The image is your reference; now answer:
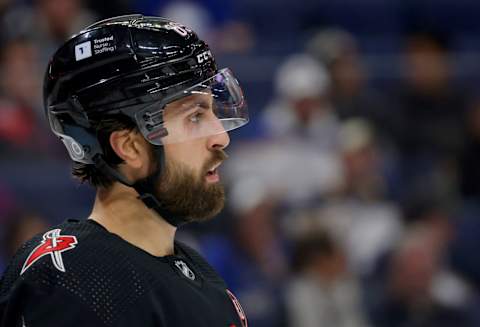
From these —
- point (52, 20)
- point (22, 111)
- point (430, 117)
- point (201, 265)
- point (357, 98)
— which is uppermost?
point (201, 265)

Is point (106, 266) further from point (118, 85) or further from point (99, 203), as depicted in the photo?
point (118, 85)

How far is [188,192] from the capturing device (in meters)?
2.14

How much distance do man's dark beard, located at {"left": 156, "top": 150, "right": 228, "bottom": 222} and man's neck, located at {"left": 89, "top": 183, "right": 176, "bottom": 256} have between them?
0.05 meters

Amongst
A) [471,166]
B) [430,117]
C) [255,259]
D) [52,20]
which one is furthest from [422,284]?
[52,20]

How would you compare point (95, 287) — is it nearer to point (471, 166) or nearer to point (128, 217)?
point (128, 217)

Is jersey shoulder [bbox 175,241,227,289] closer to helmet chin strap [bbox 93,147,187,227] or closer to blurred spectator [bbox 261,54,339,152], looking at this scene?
helmet chin strap [bbox 93,147,187,227]

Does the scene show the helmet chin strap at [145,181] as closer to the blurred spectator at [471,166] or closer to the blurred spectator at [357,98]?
the blurred spectator at [357,98]

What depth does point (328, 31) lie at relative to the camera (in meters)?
6.16

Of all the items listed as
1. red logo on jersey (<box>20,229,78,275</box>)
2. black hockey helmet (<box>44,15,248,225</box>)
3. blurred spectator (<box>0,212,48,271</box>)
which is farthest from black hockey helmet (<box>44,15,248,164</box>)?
blurred spectator (<box>0,212,48,271</box>)

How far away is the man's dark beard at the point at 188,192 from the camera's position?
212 cm

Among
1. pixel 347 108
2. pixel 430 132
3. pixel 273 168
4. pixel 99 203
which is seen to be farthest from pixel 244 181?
pixel 99 203

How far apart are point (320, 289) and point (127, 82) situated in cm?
286

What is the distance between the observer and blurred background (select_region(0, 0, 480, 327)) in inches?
189

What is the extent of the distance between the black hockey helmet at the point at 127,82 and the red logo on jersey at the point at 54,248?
0.55 feet
